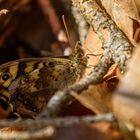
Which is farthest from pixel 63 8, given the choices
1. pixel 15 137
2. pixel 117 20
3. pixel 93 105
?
pixel 15 137

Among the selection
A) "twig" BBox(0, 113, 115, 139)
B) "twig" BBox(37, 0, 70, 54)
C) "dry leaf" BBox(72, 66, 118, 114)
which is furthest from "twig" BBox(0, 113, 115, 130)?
"twig" BBox(37, 0, 70, 54)

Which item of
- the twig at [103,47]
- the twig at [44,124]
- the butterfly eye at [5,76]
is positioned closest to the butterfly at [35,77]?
the butterfly eye at [5,76]

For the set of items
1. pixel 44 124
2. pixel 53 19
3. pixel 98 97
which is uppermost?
pixel 53 19

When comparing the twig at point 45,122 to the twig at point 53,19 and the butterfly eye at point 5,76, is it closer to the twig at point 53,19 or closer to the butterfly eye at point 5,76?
the butterfly eye at point 5,76

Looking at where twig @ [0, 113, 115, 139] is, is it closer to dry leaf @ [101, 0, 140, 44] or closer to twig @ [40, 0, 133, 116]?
twig @ [40, 0, 133, 116]

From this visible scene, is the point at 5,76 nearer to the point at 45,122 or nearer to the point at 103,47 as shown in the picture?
the point at 103,47

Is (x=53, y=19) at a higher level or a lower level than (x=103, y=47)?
higher

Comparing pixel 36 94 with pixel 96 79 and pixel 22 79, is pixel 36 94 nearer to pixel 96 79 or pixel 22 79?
pixel 22 79

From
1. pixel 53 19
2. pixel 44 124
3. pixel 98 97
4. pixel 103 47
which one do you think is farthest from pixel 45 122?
pixel 53 19

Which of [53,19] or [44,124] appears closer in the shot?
[44,124]
